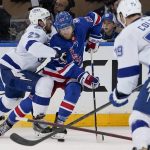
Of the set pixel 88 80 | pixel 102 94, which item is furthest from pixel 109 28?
pixel 88 80

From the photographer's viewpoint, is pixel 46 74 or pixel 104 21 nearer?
pixel 46 74

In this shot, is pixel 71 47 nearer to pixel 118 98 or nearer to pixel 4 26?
pixel 4 26

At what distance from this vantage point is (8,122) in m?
5.66

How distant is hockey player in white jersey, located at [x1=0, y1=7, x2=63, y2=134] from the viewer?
5.41 meters

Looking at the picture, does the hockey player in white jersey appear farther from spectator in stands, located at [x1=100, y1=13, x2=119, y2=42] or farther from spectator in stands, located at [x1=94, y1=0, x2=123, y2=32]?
spectator in stands, located at [x1=94, y1=0, x2=123, y2=32]

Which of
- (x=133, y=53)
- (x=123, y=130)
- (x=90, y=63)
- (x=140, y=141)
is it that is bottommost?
(x=123, y=130)

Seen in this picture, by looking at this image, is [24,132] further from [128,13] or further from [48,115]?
[128,13]

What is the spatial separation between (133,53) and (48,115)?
100 inches

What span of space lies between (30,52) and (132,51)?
181cm

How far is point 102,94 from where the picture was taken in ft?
20.1

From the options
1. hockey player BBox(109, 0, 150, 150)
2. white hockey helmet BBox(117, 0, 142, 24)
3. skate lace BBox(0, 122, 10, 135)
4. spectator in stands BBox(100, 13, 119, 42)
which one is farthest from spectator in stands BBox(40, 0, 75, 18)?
hockey player BBox(109, 0, 150, 150)

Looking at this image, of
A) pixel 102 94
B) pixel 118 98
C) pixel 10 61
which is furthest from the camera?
pixel 102 94

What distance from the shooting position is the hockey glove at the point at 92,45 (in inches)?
228

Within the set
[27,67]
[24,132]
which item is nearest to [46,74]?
[27,67]
